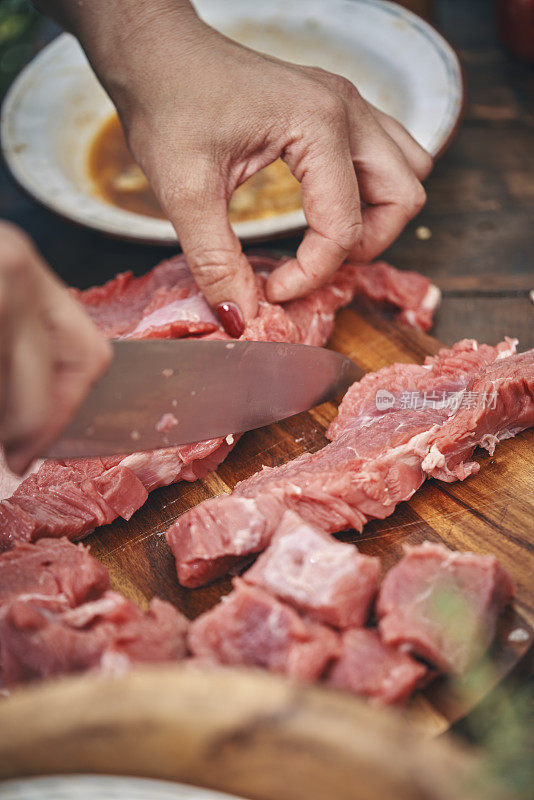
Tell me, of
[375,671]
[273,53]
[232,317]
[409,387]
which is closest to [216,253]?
[232,317]

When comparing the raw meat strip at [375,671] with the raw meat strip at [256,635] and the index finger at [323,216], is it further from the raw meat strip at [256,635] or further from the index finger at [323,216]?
the index finger at [323,216]

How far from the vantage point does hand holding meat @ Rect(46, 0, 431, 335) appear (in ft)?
8.45

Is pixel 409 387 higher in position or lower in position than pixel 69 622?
higher

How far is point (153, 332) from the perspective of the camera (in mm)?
2693

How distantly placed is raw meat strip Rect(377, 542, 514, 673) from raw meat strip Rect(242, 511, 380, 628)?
79mm

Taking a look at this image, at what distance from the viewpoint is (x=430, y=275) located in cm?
351

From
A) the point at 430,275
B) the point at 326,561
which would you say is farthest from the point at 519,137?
the point at 326,561

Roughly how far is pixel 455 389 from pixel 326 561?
941mm

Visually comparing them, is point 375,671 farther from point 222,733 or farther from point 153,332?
point 153,332

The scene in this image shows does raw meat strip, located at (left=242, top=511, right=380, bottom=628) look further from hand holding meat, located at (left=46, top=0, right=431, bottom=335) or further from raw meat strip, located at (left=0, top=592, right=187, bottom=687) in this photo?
hand holding meat, located at (left=46, top=0, right=431, bottom=335)

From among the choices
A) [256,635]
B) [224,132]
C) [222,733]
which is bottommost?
[256,635]

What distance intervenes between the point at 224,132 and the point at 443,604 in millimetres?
1717

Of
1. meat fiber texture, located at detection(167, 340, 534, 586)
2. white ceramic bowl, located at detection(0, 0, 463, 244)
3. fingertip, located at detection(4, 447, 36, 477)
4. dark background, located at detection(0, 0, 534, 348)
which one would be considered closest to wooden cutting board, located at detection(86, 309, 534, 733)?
meat fiber texture, located at detection(167, 340, 534, 586)

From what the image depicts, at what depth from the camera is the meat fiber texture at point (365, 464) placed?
2197 mm
